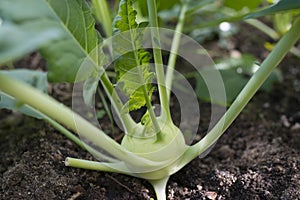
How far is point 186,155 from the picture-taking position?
0.81 meters

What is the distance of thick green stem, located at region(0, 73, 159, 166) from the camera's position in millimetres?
543

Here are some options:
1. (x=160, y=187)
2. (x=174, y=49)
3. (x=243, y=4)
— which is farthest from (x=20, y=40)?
(x=243, y=4)

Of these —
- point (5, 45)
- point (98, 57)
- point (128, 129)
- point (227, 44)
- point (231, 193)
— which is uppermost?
point (5, 45)

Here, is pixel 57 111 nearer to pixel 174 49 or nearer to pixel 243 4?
pixel 174 49

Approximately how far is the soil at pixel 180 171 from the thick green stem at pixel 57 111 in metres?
0.12

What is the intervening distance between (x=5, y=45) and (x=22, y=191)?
433 millimetres

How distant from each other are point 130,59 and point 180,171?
0.91ft

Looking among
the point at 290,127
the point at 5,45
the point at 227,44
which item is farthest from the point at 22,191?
the point at 227,44

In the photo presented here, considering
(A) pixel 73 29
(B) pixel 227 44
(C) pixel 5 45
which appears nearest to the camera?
(C) pixel 5 45

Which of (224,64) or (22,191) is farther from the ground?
(22,191)

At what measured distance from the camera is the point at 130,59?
0.74m

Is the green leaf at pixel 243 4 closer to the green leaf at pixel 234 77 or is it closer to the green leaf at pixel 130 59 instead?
the green leaf at pixel 234 77

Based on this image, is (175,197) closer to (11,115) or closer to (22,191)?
(22,191)

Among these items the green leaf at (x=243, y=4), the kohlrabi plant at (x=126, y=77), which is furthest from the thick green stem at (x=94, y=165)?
the green leaf at (x=243, y=4)
